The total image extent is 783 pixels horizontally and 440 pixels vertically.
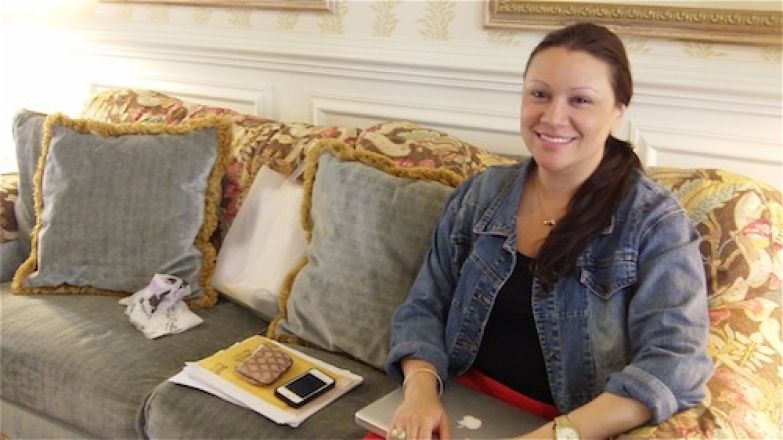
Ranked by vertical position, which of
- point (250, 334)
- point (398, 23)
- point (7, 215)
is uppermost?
point (398, 23)

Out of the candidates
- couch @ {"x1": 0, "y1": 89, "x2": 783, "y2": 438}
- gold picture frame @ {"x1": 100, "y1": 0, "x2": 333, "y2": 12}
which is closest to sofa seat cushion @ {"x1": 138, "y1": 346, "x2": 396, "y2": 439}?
couch @ {"x1": 0, "y1": 89, "x2": 783, "y2": 438}

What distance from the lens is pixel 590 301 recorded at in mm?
1321

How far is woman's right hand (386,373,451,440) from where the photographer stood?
1.28 meters

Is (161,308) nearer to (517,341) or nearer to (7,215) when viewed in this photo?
(7,215)

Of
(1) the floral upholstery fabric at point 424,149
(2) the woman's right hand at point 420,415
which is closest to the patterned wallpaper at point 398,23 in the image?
(1) the floral upholstery fabric at point 424,149

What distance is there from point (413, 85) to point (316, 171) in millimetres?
510

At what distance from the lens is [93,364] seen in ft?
5.69

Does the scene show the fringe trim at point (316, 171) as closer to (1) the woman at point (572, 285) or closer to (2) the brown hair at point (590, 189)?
(1) the woman at point (572, 285)

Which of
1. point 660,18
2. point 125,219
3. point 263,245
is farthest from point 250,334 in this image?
point 660,18

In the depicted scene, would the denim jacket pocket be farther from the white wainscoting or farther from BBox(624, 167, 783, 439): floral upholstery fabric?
the white wainscoting

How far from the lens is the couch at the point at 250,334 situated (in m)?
1.32

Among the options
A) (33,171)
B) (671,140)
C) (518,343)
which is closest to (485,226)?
(518,343)

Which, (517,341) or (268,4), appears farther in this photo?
(268,4)

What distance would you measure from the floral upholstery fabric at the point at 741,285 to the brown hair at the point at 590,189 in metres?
0.22
